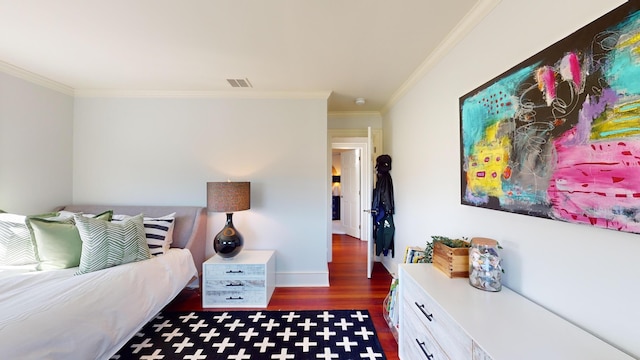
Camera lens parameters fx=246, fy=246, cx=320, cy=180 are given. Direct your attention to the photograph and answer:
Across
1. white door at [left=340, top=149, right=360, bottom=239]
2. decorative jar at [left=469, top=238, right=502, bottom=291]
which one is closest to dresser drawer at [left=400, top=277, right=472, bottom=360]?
decorative jar at [left=469, top=238, right=502, bottom=291]

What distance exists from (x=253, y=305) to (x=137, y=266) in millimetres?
1118

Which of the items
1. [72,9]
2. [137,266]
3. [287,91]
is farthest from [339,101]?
[137,266]

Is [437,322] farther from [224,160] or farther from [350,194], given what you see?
[350,194]

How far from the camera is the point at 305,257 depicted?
10.0 feet

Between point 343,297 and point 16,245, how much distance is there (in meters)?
2.86

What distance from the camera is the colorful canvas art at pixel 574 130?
2.60 feet

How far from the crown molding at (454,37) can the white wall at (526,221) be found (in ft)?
0.14

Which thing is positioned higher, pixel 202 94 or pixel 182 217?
pixel 202 94

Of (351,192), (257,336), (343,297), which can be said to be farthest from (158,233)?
(351,192)

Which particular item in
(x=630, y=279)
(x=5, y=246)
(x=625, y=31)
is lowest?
(x=5, y=246)

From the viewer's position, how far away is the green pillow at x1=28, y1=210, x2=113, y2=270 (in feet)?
6.21

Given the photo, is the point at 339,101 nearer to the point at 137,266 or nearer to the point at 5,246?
the point at 137,266

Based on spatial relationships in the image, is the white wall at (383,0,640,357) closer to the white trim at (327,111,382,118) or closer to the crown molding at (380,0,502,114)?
the crown molding at (380,0,502,114)

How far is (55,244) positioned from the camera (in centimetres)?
191
